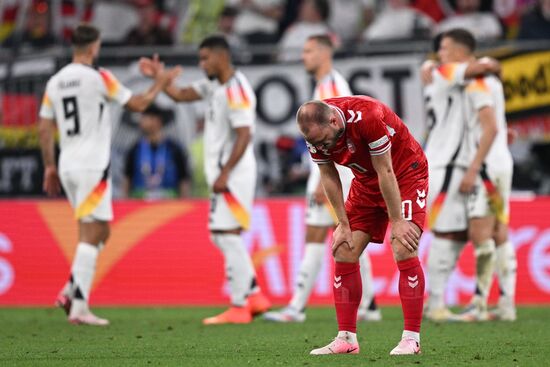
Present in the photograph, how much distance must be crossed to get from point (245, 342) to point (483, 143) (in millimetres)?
3288

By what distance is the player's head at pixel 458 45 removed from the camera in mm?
10688

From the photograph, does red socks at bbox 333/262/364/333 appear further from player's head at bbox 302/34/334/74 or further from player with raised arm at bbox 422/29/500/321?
player's head at bbox 302/34/334/74

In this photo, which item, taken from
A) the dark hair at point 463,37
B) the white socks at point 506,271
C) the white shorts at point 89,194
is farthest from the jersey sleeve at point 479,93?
the white shorts at point 89,194

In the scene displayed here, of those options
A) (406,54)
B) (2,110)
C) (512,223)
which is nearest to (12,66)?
(2,110)

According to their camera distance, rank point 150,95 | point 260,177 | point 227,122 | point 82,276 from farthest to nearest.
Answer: point 260,177, point 227,122, point 150,95, point 82,276

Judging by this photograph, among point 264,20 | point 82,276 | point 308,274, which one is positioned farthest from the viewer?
point 264,20

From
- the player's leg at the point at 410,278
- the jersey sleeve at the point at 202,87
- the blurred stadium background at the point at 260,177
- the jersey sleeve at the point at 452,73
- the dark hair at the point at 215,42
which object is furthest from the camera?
the blurred stadium background at the point at 260,177

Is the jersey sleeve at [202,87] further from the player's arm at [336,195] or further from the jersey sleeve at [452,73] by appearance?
the player's arm at [336,195]

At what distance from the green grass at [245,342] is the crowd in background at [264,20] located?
5288 millimetres

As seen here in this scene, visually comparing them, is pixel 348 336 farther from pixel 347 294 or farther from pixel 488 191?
pixel 488 191

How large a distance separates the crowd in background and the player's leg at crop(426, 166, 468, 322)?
15.1 ft

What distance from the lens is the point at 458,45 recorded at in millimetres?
10688

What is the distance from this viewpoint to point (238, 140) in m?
10.7

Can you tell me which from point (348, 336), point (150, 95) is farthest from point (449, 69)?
point (348, 336)
